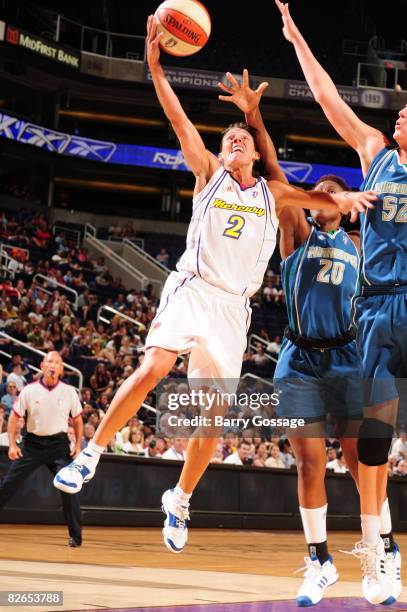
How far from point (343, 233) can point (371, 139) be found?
3.16 ft

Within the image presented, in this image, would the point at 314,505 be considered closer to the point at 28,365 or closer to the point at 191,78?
the point at 28,365

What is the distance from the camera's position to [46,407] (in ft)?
32.6

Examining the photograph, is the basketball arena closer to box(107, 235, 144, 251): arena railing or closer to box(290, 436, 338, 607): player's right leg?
box(290, 436, 338, 607): player's right leg

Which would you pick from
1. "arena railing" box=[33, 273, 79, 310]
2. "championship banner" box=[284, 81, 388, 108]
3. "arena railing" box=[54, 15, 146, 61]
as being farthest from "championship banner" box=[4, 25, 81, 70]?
"arena railing" box=[33, 273, 79, 310]

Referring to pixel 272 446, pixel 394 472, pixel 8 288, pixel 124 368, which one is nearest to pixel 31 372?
pixel 124 368

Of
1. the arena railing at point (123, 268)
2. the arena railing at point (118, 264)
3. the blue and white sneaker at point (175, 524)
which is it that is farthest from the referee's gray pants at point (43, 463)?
the arena railing at point (118, 264)

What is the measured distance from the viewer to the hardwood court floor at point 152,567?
578cm

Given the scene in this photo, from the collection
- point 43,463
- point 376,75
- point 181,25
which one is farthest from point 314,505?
point 376,75

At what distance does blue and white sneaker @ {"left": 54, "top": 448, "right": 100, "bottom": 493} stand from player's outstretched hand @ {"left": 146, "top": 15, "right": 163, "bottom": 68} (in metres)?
2.40

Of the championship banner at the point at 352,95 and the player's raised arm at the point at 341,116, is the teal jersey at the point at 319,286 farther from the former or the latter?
the championship banner at the point at 352,95

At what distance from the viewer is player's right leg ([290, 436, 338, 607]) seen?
559 centimetres

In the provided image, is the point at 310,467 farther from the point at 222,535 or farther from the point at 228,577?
the point at 222,535

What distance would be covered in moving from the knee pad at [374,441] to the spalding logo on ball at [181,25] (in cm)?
280

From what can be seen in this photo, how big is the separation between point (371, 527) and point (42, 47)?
24.4 m
